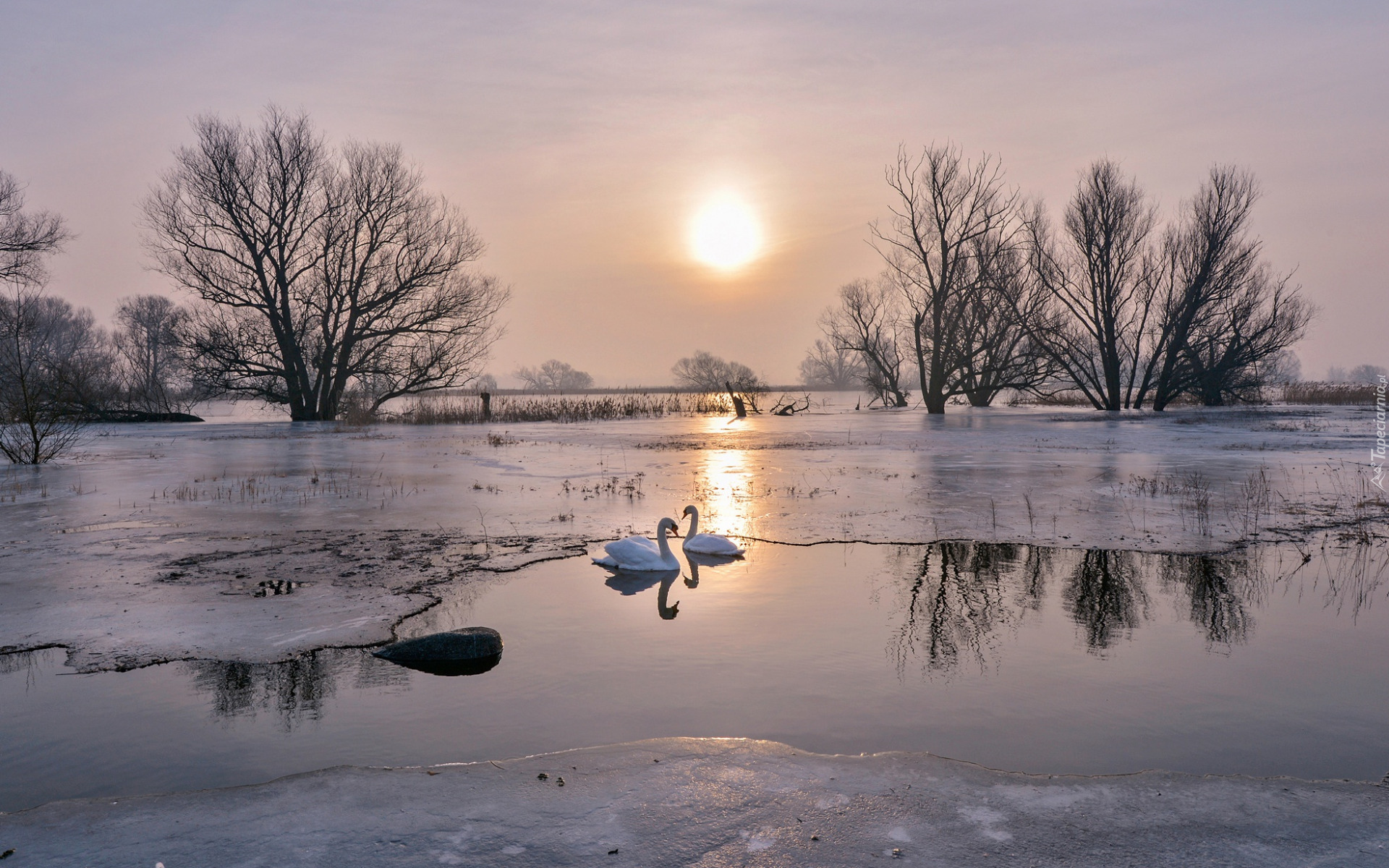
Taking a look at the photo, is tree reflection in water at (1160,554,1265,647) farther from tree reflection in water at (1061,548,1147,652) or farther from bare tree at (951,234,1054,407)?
bare tree at (951,234,1054,407)

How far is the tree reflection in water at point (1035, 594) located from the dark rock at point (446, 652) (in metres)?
2.92

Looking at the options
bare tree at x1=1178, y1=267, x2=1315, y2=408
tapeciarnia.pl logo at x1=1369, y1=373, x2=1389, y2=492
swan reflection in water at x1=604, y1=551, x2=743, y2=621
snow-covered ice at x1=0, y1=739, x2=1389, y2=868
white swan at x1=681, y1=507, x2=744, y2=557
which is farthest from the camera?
bare tree at x1=1178, y1=267, x2=1315, y2=408

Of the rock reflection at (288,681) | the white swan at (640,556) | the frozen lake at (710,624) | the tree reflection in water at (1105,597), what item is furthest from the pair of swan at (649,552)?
the tree reflection in water at (1105,597)

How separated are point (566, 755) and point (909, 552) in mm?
5868

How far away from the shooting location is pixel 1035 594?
25.0ft

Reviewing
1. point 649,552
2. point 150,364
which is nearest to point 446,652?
point 649,552

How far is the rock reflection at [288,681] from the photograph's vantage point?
5.11 m

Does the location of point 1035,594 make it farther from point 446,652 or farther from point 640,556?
point 446,652

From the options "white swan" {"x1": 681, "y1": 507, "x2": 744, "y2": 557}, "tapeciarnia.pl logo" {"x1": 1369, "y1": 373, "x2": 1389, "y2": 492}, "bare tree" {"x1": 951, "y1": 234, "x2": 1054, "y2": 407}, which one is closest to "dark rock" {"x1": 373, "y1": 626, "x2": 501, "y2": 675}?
"white swan" {"x1": 681, "y1": 507, "x2": 744, "y2": 557}

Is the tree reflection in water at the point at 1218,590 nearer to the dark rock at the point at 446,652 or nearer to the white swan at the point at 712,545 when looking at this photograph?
the white swan at the point at 712,545

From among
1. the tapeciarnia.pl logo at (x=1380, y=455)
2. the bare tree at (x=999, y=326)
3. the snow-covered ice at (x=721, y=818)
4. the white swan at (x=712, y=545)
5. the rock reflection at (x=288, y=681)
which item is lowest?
the snow-covered ice at (x=721, y=818)

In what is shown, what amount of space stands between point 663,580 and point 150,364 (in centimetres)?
7753

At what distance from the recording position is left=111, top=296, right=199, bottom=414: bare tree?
44250 millimetres

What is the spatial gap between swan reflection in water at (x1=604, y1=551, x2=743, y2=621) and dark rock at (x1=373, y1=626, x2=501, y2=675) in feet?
5.49
